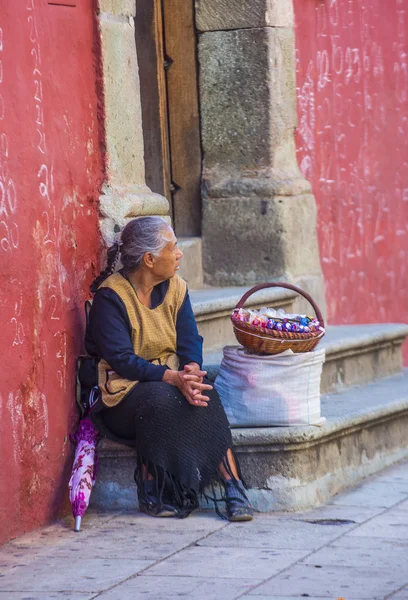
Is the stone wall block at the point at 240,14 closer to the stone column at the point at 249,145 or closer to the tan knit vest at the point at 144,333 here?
the stone column at the point at 249,145

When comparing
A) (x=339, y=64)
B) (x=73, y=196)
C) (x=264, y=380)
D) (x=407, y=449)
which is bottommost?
(x=407, y=449)

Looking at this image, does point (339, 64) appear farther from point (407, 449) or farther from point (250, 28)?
point (407, 449)

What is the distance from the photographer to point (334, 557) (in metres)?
4.74

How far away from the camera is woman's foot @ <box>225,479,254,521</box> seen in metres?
5.34

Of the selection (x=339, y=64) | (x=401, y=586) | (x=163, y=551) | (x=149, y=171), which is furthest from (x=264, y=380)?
(x=339, y=64)

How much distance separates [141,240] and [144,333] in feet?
1.27

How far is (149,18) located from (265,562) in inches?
147

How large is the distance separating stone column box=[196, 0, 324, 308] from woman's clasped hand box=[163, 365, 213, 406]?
6.66 feet

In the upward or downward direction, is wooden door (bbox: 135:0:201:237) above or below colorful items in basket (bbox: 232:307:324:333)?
above

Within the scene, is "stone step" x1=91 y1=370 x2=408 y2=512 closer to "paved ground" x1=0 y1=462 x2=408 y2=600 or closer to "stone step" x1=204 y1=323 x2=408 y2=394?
"paved ground" x1=0 y1=462 x2=408 y2=600

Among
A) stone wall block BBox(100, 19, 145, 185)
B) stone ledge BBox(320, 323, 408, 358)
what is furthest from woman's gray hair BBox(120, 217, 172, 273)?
stone ledge BBox(320, 323, 408, 358)

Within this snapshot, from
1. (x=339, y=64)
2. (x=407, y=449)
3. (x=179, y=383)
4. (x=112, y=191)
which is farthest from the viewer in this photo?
(x=339, y=64)

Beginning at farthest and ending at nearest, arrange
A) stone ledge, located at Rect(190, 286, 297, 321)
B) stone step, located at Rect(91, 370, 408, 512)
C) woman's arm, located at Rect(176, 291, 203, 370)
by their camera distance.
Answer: stone ledge, located at Rect(190, 286, 297, 321) < woman's arm, located at Rect(176, 291, 203, 370) < stone step, located at Rect(91, 370, 408, 512)

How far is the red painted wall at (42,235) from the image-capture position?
16.9ft
